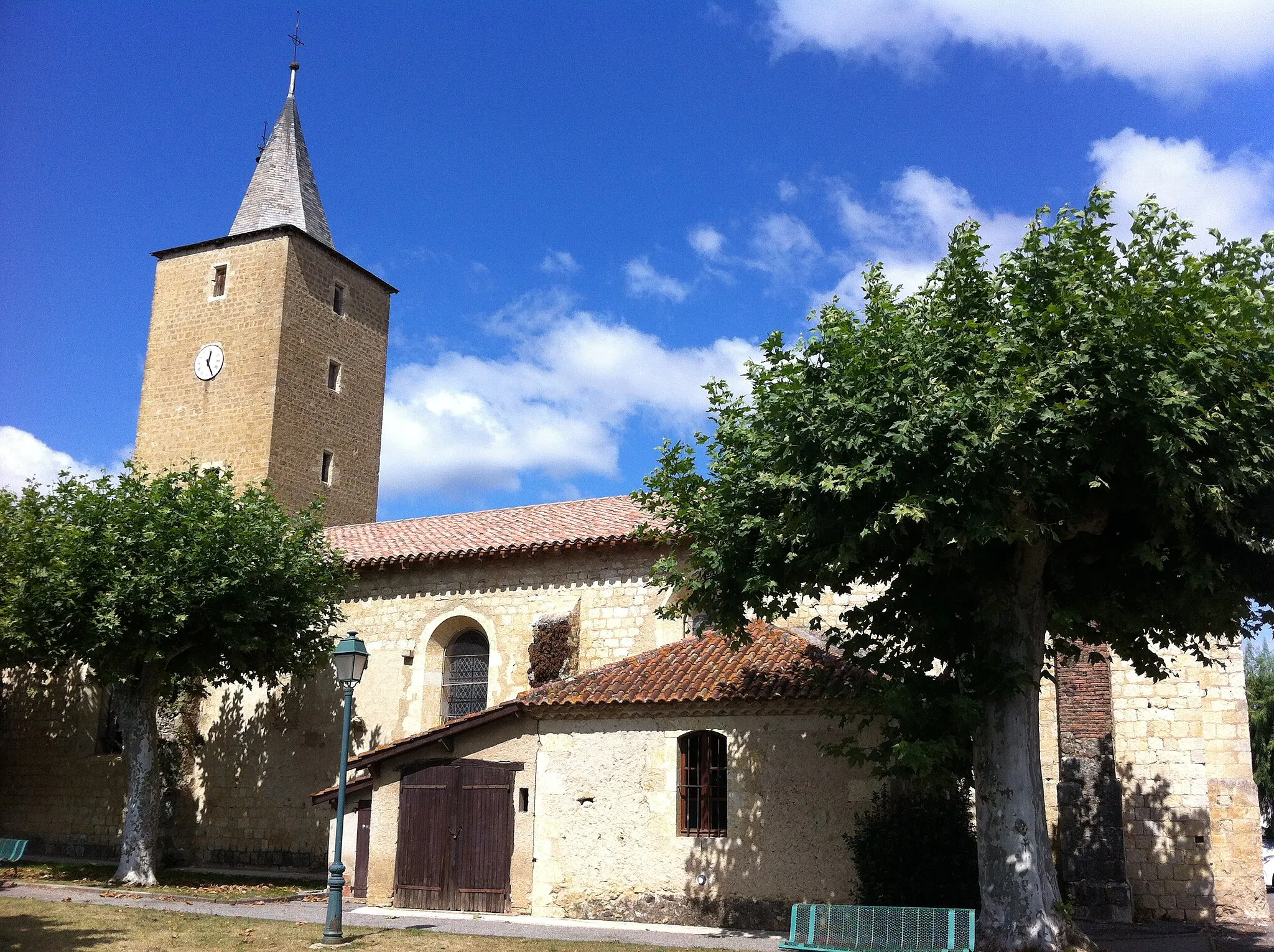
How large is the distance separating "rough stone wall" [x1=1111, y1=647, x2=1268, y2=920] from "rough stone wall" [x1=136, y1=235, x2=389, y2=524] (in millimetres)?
22156

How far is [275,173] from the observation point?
111ft

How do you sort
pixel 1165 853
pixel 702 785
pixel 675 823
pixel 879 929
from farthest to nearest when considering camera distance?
pixel 1165 853 < pixel 702 785 < pixel 675 823 < pixel 879 929

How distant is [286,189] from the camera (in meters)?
33.4

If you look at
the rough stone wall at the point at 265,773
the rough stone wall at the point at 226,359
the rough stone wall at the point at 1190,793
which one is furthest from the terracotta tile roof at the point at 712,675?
the rough stone wall at the point at 226,359

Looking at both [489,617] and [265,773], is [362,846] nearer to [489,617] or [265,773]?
[489,617]

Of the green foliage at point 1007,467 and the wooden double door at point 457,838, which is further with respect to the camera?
the wooden double door at point 457,838

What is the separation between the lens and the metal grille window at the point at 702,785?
15898 millimetres

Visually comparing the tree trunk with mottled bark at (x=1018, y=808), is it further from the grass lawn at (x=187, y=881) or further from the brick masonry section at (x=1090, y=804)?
the grass lawn at (x=187, y=881)

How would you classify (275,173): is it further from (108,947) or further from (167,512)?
(108,947)

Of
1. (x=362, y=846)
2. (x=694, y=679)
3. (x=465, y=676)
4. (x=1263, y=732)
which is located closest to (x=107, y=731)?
(x=465, y=676)

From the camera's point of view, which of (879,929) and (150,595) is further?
(150,595)

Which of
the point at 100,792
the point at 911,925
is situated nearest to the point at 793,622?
the point at 911,925

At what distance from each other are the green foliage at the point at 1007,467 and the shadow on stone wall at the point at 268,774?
13201 mm

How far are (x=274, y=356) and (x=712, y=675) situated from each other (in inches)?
745
